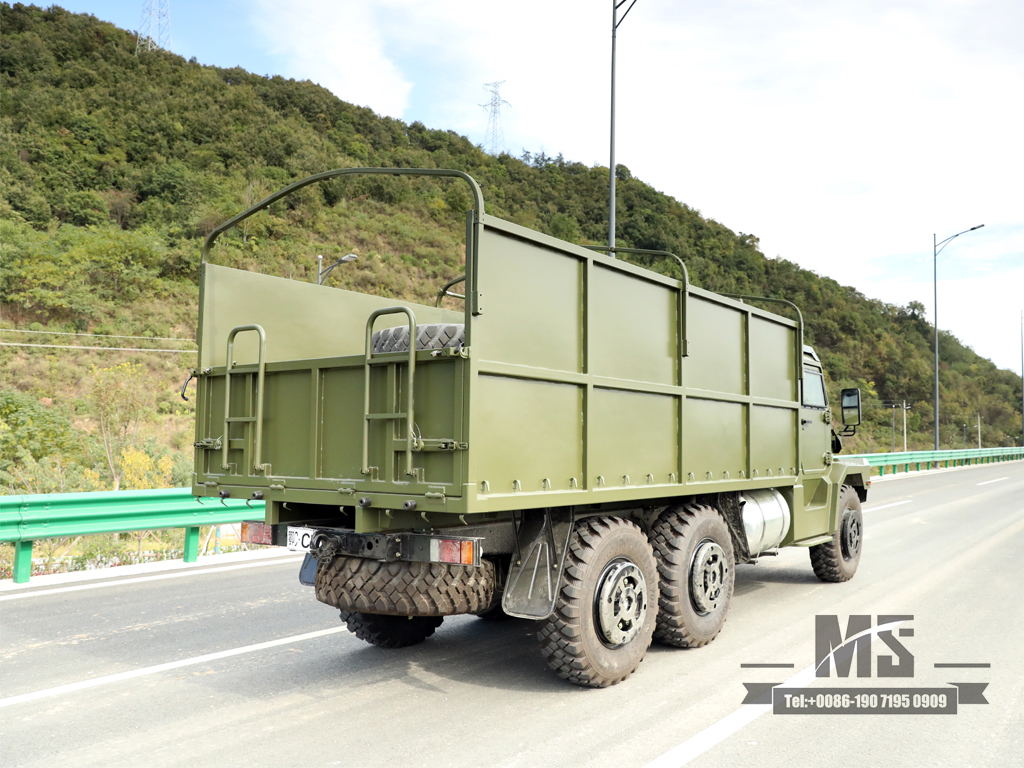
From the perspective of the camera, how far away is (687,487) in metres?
5.64

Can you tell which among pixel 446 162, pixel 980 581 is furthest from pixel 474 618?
pixel 446 162

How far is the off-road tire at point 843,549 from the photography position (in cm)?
805

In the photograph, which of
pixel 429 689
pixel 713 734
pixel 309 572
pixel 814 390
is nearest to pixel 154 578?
pixel 309 572

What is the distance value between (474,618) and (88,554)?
4.86 metres

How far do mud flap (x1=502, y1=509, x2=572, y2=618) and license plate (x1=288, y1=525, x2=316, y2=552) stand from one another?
48.2 inches

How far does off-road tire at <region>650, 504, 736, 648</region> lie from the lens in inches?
215

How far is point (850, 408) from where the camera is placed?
26.8ft

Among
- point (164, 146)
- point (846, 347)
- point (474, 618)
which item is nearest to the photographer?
point (474, 618)

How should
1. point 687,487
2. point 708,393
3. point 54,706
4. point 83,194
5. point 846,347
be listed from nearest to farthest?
1. point 54,706
2. point 687,487
3. point 708,393
4. point 83,194
5. point 846,347

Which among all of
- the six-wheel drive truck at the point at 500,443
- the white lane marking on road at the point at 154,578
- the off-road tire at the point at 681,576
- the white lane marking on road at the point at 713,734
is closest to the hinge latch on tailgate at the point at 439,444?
the six-wheel drive truck at the point at 500,443

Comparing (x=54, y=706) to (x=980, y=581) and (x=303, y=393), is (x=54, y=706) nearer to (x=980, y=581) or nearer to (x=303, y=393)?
(x=303, y=393)

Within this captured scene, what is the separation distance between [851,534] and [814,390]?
1630 mm

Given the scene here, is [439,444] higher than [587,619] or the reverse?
higher

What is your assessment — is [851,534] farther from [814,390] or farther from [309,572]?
[309,572]
